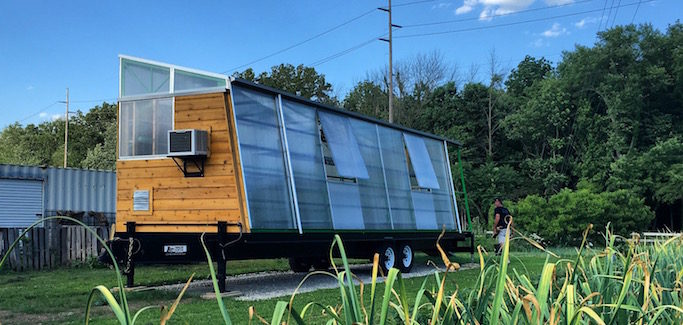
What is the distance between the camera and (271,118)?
9.42m

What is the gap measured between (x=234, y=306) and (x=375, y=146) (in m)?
5.53

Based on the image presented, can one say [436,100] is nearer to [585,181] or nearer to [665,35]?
[585,181]

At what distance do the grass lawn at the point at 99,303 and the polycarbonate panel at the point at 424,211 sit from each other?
1549 millimetres

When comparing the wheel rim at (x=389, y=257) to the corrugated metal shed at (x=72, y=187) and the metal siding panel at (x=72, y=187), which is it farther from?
the metal siding panel at (x=72, y=187)

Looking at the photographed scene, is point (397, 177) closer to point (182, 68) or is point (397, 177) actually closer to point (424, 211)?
point (424, 211)

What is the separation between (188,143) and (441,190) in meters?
7.48

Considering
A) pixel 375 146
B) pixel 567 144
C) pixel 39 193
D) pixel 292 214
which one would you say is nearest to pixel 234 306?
pixel 292 214

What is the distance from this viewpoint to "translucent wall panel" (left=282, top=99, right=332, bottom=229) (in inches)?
382

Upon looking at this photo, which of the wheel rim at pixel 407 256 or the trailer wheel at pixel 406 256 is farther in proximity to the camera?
the wheel rim at pixel 407 256

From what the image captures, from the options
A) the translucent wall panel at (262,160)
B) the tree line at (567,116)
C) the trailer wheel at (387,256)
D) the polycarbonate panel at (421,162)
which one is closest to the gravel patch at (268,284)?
the trailer wheel at (387,256)

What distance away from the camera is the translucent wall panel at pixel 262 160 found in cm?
874

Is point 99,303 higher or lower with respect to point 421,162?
lower

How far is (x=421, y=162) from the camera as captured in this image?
1365cm

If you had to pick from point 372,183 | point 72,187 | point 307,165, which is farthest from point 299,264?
point 72,187
